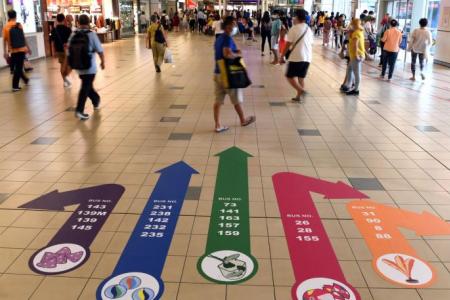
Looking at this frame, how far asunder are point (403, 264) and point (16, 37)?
348 inches

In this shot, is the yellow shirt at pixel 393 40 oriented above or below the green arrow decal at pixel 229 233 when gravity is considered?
above

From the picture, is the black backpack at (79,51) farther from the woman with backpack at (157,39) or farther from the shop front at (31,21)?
the shop front at (31,21)

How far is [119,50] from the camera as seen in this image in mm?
18422

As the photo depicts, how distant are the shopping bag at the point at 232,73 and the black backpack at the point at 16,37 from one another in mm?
5438

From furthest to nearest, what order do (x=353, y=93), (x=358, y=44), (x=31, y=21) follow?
1. (x=31, y=21)
2. (x=353, y=93)
3. (x=358, y=44)

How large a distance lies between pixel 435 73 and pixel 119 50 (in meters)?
11.9

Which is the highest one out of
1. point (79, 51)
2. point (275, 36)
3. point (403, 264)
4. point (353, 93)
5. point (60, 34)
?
point (60, 34)

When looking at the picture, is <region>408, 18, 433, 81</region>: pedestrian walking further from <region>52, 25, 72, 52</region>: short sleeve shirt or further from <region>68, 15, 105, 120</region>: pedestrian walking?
<region>52, 25, 72, 52</region>: short sleeve shirt

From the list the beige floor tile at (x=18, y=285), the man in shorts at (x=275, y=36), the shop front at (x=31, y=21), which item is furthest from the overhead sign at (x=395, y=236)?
the shop front at (x=31, y=21)

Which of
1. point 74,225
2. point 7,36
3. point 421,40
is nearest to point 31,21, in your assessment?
point 7,36

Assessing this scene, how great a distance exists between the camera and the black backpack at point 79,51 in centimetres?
668

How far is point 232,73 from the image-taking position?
5.86 meters

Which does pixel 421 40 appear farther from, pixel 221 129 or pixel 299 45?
pixel 221 129

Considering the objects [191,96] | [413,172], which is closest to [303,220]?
[413,172]
